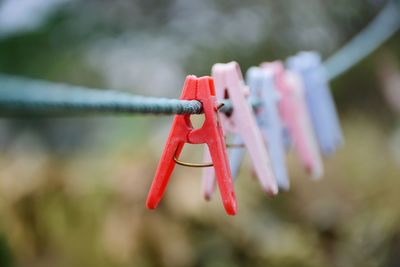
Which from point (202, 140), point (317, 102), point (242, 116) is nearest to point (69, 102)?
point (202, 140)

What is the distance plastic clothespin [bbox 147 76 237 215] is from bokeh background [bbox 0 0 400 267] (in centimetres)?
166

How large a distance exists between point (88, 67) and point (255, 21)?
0.94 m

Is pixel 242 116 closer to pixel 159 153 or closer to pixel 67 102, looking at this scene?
pixel 67 102

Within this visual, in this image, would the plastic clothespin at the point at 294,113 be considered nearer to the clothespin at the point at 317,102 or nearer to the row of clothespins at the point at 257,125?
the row of clothespins at the point at 257,125

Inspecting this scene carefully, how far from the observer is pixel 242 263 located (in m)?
2.45

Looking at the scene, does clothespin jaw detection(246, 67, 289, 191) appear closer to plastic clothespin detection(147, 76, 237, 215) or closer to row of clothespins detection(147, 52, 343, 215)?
row of clothespins detection(147, 52, 343, 215)

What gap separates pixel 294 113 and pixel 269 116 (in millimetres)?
107

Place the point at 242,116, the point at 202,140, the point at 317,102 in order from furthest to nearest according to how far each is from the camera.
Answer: the point at 317,102 → the point at 242,116 → the point at 202,140

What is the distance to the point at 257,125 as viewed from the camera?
936mm

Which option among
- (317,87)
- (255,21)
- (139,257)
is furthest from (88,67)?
(317,87)

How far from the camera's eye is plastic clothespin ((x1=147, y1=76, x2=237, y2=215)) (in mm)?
703

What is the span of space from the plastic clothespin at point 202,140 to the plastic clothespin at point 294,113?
35cm

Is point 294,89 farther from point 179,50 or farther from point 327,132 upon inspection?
point 179,50

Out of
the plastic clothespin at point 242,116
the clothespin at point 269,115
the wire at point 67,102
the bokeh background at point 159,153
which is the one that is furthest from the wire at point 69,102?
the bokeh background at point 159,153
